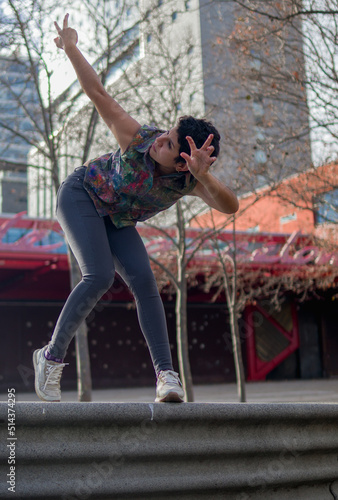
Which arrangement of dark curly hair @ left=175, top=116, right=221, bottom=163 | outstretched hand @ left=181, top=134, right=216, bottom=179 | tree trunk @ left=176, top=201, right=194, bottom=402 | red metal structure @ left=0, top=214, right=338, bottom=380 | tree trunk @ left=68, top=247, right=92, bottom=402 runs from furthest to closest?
red metal structure @ left=0, top=214, right=338, bottom=380
tree trunk @ left=176, top=201, right=194, bottom=402
tree trunk @ left=68, top=247, right=92, bottom=402
dark curly hair @ left=175, top=116, right=221, bottom=163
outstretched hand @ left=181, top=134, right=216, bottom=179

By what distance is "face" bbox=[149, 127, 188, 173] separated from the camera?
2.98 meters

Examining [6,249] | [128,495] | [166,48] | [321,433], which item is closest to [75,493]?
[128,495]

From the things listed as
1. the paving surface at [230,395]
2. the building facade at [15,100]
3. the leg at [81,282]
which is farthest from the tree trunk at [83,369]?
the leg at [81,282]

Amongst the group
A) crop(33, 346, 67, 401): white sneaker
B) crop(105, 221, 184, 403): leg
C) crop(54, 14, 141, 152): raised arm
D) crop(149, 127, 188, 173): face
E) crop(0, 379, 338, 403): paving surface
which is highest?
crop(54, 14, 141, 152): raised arm

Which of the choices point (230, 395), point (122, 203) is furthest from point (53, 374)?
point (230, 395)

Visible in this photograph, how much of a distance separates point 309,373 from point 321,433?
73.2ft

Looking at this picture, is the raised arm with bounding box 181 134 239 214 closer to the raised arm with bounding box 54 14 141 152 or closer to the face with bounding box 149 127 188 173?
the face with bounding box 149 127 188 173

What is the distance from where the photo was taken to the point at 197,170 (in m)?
2.86

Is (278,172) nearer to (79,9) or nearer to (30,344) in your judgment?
(79,9)

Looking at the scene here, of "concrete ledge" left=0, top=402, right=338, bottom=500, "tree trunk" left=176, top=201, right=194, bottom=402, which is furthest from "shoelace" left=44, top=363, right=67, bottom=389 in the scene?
"tree trunk" left=176, top=201, right=194, bottom=402

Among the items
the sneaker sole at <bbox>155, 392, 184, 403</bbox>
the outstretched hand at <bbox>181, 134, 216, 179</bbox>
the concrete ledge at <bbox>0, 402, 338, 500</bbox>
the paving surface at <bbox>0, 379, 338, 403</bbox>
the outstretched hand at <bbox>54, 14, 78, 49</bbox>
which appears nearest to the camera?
the concrete ledge at <bbox>0, 402, 338, 500</bbox>

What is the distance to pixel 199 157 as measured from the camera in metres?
2.84

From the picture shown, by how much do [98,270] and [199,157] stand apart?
2.56ft

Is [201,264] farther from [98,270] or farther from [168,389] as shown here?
[168,389]
